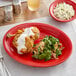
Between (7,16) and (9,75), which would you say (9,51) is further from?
(7,16)

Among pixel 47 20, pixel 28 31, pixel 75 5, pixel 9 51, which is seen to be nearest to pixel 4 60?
pixel 9 51

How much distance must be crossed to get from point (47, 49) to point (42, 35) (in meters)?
0.19

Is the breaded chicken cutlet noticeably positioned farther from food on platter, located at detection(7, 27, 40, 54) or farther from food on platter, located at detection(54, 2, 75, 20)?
food on platter, located at detection(54, 2, 75, 20)

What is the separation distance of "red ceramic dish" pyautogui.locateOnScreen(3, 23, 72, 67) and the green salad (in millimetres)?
26

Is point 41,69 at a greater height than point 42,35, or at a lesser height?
lesser

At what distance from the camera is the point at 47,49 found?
3.87 ft

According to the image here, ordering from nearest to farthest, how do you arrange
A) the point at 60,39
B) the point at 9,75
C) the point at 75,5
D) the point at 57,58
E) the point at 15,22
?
1. the point at 9,75
2. the point at 57,58
3. the point at 60,39
4. the point at 15,22
5. the point at 75,5

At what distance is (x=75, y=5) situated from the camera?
1550mm

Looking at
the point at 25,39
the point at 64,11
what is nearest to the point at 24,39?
the point at 25,39

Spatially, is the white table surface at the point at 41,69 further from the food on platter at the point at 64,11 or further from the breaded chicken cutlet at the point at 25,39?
the food on platter at the point at 64,11

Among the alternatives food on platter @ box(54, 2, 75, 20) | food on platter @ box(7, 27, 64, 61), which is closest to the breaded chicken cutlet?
food on platter @ box(7, 27, 64, 61)

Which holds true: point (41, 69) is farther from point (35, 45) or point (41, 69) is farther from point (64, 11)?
point (64, 11)

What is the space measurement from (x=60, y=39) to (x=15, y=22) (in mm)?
368

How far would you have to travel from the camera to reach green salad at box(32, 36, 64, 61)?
1151 mm
